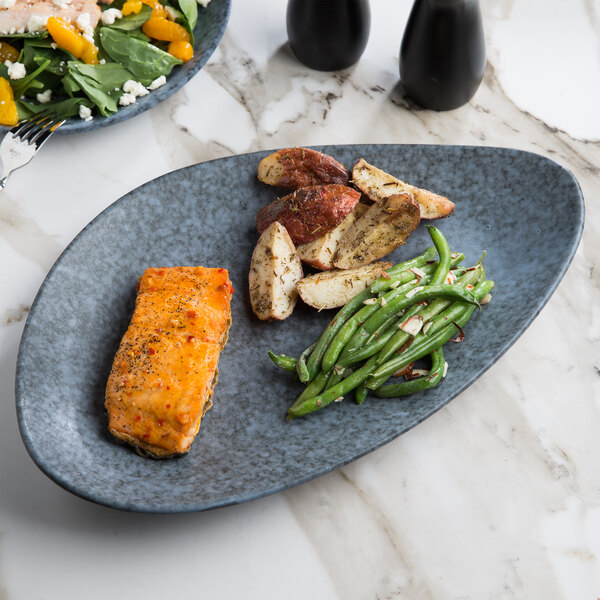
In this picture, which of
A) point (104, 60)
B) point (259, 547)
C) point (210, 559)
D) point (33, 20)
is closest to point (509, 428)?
point (259, 547)

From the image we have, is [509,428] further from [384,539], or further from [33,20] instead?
[33,20]

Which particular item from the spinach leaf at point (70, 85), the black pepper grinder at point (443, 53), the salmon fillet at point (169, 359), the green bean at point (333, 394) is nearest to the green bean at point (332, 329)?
the green bean at point (333, 394)

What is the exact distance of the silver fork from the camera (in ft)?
10.9

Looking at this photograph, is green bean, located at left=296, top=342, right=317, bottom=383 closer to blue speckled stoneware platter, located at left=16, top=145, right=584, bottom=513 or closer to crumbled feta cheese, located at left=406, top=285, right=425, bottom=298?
blue speckled stoneware platter, located at left=16, top=145, right=584, bottom=513

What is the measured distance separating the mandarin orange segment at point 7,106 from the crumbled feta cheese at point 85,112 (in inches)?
11.9

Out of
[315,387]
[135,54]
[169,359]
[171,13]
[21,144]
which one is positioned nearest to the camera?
[169,359]

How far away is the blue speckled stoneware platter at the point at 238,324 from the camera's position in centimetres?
240

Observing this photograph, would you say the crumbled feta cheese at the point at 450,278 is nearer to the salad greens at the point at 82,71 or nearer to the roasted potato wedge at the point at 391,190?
the roasted potato wedge at the point at 391,190

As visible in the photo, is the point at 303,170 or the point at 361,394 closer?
the point at 361,394

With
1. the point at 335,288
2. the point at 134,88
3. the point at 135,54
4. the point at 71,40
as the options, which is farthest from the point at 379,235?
the point at 71,40

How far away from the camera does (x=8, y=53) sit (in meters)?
3.54

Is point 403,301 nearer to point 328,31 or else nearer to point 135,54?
point 328,31

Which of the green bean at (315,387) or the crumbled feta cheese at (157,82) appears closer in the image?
the green bean at (315,387)

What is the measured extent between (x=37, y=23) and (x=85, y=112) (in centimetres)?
52
